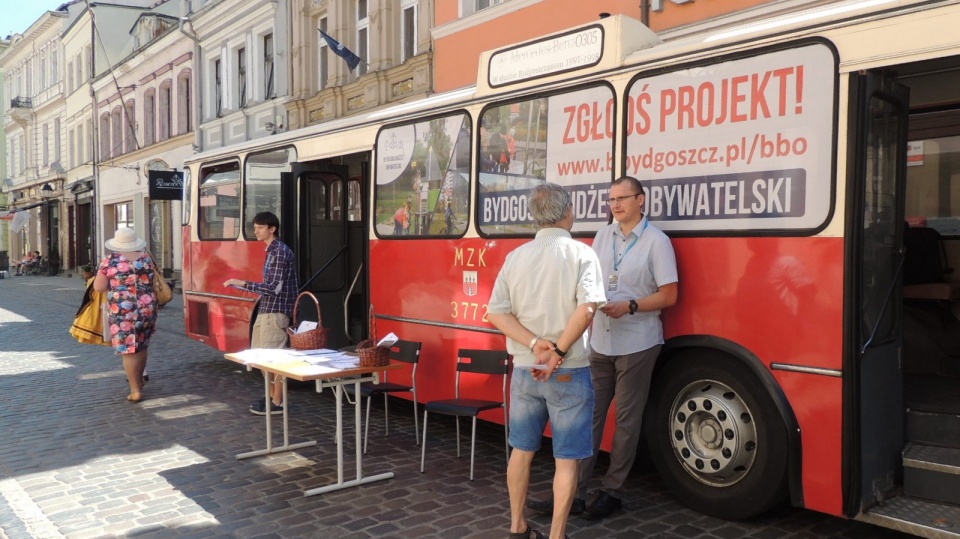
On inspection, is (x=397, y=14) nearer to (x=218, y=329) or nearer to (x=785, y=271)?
(x=218, y=329)

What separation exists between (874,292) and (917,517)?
1.14 meters

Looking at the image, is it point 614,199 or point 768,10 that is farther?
point 768,10

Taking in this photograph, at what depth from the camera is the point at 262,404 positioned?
761 cm

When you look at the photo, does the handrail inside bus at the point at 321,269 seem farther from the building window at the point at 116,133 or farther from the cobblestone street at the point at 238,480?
the building window at the point at 116,133

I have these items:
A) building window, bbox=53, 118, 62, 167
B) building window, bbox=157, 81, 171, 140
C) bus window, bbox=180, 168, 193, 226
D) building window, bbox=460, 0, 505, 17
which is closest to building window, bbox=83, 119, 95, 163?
building window, bbox=53, 118, 62, 167

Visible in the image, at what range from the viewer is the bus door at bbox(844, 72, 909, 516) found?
12.9ft

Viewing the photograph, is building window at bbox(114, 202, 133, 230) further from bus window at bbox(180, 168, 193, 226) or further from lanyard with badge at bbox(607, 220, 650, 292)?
lanyard with badge at bbox(607, 220, 650, 292)

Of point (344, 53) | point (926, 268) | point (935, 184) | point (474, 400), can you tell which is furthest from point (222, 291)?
point (344, 53)

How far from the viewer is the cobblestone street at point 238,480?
4.60 meters

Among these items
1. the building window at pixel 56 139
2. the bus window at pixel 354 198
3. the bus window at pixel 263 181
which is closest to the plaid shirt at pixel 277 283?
the bus window at pixel 263 181

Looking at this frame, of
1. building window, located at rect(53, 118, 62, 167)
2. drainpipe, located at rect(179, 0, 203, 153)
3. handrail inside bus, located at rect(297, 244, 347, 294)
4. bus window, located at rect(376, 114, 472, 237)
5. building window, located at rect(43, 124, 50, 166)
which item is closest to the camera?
bus window, located at rect(376, 114, 472, 237)

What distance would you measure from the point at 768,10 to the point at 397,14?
9633 millimetres

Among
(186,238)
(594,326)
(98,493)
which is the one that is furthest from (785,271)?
(186,238)

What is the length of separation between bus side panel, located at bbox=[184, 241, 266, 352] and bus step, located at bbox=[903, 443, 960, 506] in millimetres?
6562
